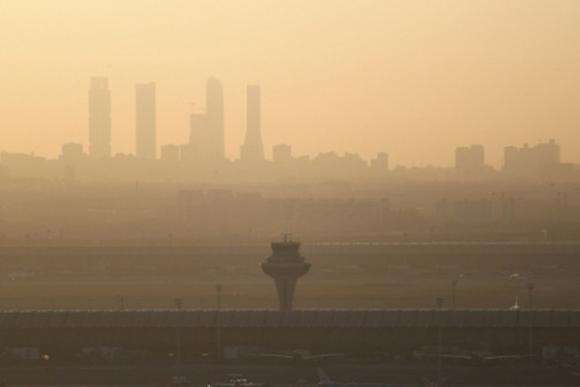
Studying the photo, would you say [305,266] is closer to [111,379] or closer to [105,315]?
[105,315]

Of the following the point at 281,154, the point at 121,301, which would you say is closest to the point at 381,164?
the point at 281,154

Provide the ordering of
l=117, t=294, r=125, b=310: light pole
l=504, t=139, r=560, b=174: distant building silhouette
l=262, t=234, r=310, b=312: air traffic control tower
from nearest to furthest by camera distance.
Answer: l=262, t=234, r=310, b=312: air traffic control tower
l=117, t=294, r=125, b=310: light pole
l=504, t=139, r=560, b=174: distant building silhouette

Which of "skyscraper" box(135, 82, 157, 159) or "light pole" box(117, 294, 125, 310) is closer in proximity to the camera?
"light pole" box(117, 294, 125, 310)

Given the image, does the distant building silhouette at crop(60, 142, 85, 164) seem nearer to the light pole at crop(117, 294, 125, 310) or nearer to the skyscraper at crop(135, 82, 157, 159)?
the skyscraper at crop(135, 82, 157, 159)

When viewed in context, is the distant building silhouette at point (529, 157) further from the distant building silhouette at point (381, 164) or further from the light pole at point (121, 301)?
the light pole at point (121, 301)

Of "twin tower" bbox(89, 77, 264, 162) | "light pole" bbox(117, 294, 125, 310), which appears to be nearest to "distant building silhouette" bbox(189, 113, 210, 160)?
"twin tower" bbox(89, 77, 264, 162)

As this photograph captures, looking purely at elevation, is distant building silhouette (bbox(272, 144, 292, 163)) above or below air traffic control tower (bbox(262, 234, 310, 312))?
above

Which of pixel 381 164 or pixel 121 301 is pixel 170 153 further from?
pixel 121 301
